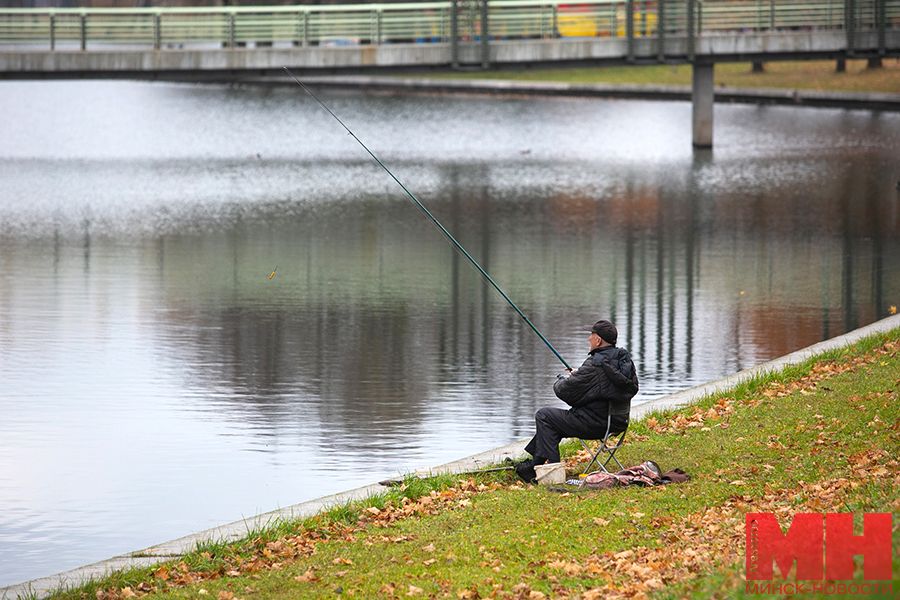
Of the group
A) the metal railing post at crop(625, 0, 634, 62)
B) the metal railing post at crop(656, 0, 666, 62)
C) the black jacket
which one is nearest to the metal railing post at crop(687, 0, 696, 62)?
the metal railing post at crop(656, 0, 666, 62)

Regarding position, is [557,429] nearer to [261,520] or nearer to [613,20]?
[261,520]

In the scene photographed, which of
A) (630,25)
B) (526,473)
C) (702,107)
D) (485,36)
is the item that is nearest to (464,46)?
(485,36)

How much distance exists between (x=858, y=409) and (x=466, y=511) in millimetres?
3909

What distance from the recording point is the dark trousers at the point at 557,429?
317 inches

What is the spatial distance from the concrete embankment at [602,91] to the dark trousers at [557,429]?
1764 inches

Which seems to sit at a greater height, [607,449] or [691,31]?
[691,31]

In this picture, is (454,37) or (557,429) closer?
(557,429)

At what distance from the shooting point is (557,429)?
323 inches

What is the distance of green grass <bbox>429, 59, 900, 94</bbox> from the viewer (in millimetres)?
52719

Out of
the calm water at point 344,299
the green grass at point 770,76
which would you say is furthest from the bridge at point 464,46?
the green grass at point 770,76

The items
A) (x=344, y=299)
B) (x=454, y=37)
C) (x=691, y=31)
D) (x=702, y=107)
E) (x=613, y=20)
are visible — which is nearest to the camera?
(x=344, y=299)

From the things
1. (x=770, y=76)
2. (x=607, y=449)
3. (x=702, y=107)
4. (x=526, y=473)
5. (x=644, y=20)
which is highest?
(x=644, y=20)

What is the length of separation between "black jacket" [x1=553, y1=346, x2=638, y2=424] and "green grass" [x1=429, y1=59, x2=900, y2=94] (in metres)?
44.2

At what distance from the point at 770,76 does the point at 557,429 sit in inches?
2158
